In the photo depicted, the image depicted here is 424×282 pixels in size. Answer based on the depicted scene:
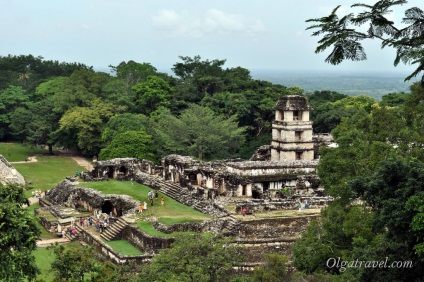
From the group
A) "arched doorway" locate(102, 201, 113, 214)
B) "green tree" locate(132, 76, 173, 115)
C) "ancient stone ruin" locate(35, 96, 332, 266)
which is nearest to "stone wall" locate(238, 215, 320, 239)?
"ancient stone ruin" locate(35, 96, 332, 266)

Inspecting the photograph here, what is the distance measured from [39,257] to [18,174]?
18663 mm

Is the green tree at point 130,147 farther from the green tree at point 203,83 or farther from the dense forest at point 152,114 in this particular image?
the green tree at point 203,83

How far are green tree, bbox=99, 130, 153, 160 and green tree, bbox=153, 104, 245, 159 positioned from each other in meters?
1.24

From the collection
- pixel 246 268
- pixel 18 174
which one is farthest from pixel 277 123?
pixel 18 174

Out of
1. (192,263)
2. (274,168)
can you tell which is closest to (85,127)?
(274,168)

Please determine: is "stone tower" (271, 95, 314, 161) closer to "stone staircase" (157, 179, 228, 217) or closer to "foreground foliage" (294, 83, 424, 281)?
"stone staircase" (157, 179, 228, 217)

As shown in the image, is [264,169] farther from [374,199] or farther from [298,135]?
[374,199]

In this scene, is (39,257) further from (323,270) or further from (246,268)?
(323,270)

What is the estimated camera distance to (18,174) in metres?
44.4

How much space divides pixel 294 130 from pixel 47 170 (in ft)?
65.3

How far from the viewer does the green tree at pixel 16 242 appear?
14.7 metres

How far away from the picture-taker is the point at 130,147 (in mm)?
46000

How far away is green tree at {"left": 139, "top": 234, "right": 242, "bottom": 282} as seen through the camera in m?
19.4

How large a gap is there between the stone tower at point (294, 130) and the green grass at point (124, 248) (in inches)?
481
